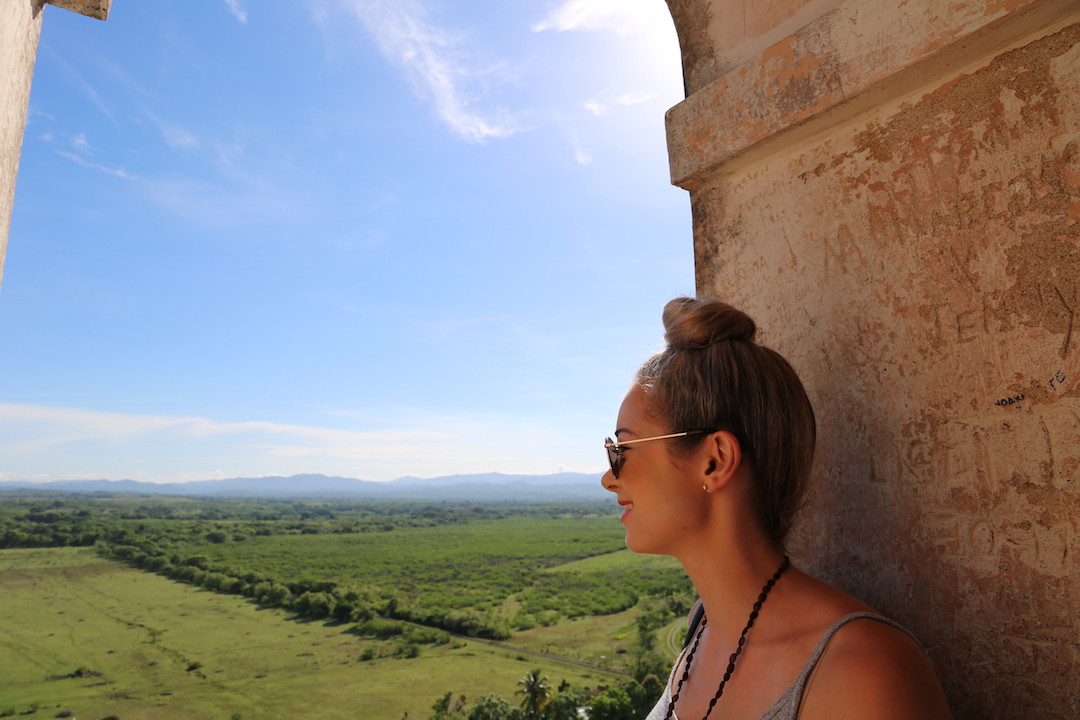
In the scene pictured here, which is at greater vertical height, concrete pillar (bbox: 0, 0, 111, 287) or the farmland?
concrete pillar (bbox: 0, 0, 111, 287)

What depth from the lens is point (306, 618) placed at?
183 ft

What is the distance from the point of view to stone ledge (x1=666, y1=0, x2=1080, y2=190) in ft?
4.05

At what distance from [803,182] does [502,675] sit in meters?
45.4

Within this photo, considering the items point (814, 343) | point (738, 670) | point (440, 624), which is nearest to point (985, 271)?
point (814, 343)

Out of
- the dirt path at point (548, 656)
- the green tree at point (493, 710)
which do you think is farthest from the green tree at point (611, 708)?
the dirt path at point (548, 656)

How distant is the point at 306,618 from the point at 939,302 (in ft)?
204

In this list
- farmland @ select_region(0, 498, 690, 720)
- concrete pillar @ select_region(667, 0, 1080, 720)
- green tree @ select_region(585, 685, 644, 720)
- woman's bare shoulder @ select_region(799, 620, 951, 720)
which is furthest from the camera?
farmland @ select_region(0, 498, 690, 720)

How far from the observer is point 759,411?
4.12 feet

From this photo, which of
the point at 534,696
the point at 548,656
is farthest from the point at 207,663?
the point at 534,696

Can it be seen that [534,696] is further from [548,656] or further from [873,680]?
[873,680]

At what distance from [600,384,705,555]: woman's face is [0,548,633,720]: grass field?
4087 cm

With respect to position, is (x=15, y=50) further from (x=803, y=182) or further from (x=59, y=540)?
(x=59, y=540)

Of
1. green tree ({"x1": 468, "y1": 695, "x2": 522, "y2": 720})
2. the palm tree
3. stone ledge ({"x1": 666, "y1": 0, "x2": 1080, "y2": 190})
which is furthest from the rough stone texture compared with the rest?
green tree ({"x1": 468, "y1": 695, "x2": 522, "y2": 720})

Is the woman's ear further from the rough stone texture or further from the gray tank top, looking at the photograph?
the rough stone texture
